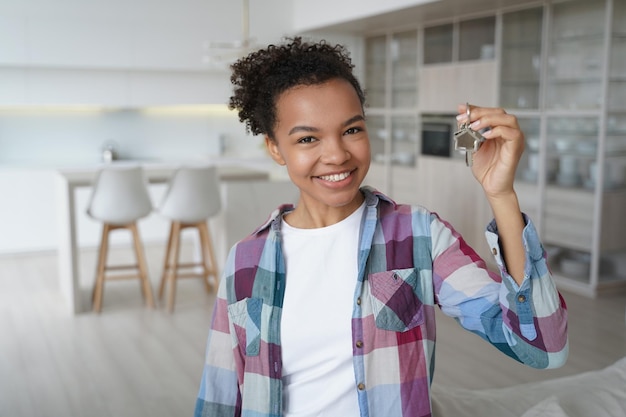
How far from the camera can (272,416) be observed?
132 centimetres

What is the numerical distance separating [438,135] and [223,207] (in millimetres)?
2432

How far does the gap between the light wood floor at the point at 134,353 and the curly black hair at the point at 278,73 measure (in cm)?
234

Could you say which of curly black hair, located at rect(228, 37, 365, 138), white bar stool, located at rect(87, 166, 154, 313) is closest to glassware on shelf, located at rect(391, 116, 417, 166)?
white bar stool, located at rect(87, 166, 154, 313)

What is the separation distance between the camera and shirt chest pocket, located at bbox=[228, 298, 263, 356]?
4.39 feet

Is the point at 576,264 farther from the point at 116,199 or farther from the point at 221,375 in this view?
the point at 221,375

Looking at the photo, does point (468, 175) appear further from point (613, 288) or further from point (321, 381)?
point (321, 381)

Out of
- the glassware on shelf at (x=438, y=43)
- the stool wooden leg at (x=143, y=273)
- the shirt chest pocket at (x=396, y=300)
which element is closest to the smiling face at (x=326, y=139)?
the shirt chest pocket at (x=396, y=300)

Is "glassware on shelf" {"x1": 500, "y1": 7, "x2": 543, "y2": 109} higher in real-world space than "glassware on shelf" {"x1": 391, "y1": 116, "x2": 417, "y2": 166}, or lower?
higher

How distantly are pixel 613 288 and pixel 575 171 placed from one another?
3.04ft

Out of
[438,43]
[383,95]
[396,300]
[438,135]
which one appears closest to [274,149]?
[396,300]

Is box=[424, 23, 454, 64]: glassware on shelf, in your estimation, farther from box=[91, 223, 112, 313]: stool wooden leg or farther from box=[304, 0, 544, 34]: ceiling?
box=[91, 223, 112, 313]: stool wooden leg

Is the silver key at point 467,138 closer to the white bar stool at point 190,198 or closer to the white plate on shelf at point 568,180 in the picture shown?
the white bar stool at point 190,198

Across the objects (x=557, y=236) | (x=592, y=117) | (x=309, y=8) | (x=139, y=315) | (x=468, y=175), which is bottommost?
(x=139, y=315)

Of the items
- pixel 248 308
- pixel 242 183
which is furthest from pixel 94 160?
pixel 248 308
